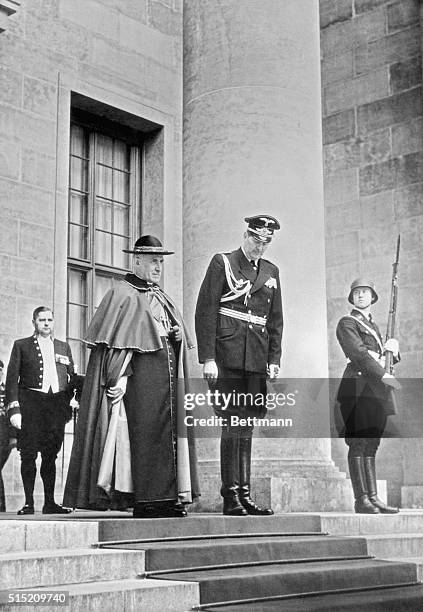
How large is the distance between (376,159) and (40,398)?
7346mm

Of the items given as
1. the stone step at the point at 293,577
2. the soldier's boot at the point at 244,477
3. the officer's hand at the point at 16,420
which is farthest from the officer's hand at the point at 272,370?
the officer's hand at the point at 16,420

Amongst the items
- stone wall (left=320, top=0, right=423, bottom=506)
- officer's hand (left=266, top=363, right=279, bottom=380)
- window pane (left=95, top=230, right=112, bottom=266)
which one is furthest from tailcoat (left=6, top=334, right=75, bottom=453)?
stone wall (left=320, top=0, right=423, bottom=506)

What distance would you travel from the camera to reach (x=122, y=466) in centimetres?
728

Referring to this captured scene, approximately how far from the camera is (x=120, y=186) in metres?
14.0

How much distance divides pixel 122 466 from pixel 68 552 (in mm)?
1310

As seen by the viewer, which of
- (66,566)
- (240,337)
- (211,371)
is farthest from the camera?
(240,337)

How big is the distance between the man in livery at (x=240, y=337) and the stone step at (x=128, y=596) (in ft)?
6.53

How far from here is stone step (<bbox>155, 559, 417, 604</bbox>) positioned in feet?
19.5

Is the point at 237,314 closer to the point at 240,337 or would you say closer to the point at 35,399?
the point at 240,337

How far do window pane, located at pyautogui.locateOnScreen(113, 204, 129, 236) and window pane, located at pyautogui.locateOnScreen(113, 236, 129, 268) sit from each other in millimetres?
121

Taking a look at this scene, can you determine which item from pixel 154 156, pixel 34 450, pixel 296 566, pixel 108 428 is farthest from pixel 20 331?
pixel 296 566

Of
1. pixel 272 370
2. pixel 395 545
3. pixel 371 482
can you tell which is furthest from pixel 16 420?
pixel 395 545

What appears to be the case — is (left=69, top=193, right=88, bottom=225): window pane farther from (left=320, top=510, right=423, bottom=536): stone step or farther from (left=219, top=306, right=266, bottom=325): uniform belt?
(left=320, top=510, right=423, bottom=536): stone step

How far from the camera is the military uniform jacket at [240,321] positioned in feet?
26.2
